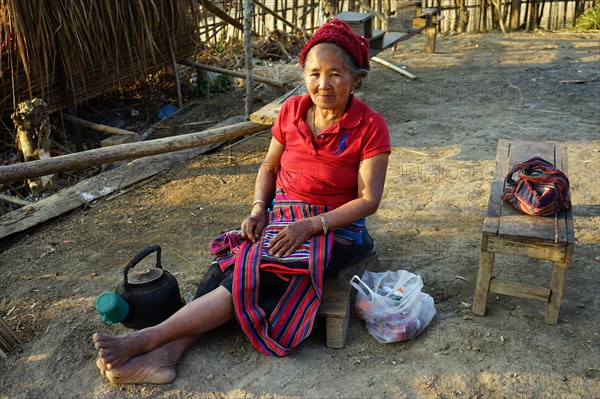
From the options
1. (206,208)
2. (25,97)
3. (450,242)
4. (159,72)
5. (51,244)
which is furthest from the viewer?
(159,72)

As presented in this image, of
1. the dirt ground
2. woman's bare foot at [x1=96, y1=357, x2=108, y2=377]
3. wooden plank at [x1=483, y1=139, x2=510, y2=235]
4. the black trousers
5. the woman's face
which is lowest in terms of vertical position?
the dirt ground

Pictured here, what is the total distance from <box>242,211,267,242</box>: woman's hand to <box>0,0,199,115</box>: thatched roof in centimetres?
341

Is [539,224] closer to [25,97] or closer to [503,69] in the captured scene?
[25,97]

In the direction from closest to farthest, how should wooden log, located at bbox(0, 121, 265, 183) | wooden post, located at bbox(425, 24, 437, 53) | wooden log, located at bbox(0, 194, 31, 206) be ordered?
1. wooden log, located at bbox(0, 121, 265, 183)
2. wooden log, located at bbox(0, 194, 31, 206)
3. wooden post, located at bbox(425, 24, 437, 53)

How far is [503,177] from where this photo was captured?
11.6 feet

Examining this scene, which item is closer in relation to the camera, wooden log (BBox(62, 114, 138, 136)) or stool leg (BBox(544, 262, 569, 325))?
stool leg (BBox(544, 262, 569, 325))

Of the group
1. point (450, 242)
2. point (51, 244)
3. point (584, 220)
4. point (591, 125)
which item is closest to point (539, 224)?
point (450, 242)

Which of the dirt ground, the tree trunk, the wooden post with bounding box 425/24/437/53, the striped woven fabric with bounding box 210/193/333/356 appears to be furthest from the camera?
the wooden post with bounding box 425/24/437/53

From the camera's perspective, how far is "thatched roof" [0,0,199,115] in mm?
5354

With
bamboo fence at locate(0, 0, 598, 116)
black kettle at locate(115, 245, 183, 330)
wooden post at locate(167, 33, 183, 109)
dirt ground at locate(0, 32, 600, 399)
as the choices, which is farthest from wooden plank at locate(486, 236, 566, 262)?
wooden post at locate(167, 33, 183, 109)

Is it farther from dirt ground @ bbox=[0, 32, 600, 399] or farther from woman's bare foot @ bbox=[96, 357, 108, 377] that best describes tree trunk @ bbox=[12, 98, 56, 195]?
woman's bare foot @ bbox=[96, 357, 108, 377]

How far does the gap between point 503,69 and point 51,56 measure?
18.0 ft

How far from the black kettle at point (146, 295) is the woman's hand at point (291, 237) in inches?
20.9

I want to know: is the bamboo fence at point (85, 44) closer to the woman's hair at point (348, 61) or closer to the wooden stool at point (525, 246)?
the woman's hair at point (348, 61)
